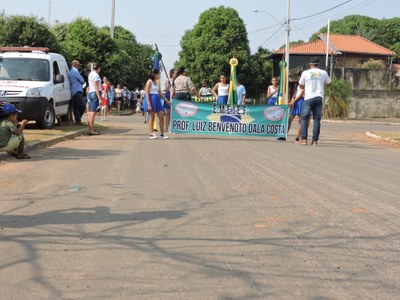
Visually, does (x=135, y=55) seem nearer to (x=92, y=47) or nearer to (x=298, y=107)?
(x=92, y=47)

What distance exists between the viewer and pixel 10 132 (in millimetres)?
8922

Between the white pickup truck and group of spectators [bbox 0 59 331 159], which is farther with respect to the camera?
the white pickup truck

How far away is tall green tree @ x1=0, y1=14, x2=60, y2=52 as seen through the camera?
26.3m

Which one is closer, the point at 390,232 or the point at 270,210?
the point at 390,232

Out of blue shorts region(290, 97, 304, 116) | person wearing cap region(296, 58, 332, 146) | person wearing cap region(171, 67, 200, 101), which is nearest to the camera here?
person wearing cap region(296, 58, 332, 146)

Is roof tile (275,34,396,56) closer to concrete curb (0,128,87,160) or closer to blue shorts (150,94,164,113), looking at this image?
blue shorts (150,94,164,113)

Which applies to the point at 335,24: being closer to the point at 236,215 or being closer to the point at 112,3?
the point at 112,3

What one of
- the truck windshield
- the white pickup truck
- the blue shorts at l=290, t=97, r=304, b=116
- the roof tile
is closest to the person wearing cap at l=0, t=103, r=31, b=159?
the white pickup truck

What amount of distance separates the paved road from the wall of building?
29188 millimetres

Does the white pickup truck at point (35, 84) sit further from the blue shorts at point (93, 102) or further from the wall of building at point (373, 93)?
the wall of building at point (373, 93)

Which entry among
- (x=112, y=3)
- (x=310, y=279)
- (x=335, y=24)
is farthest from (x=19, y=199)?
(x=335, y=24)

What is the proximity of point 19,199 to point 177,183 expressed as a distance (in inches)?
82.2

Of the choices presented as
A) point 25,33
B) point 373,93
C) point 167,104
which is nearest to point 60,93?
point 167,104

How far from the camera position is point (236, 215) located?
18.6ft
